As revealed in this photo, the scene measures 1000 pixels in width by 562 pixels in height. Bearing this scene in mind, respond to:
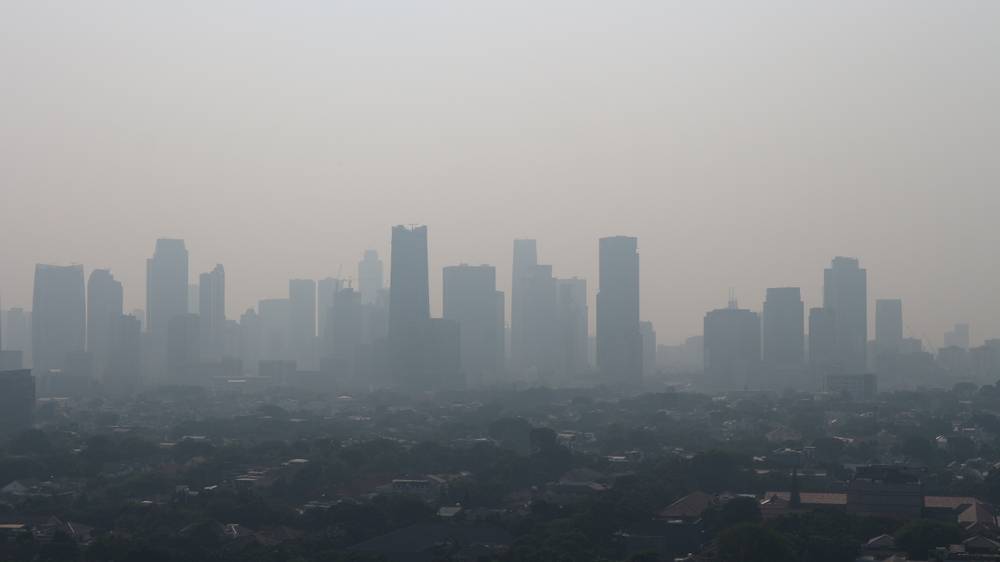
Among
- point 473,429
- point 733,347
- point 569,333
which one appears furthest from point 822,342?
point 473,429

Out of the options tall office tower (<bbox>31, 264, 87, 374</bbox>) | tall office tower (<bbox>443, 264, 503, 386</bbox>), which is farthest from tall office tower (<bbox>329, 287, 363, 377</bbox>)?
tall office tower (<bbox>31, 264, 87, 374</bbox>)

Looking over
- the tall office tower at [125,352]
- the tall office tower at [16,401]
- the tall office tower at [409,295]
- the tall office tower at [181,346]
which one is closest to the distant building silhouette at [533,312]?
the tall office tower at [409,295]

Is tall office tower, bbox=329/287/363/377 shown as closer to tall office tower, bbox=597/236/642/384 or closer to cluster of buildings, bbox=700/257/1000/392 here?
→ tall office tower, bbox=597/236/642/384

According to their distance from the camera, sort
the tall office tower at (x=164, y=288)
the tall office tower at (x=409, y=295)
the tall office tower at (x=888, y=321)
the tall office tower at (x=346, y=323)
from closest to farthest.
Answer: the tall office tower at (x=409, y=295), the tall office tower at (x=346, y=323), the tall office tower at (x=164, y=288), the tall office tower at (x=888, y=321)

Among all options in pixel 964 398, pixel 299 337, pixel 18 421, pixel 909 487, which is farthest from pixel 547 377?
pixel 909 487

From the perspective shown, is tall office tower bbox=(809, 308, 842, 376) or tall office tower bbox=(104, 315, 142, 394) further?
tall office tower bbox=(809, 308, 842, 376)

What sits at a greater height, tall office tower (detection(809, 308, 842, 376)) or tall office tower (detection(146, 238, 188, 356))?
tall office tower (detection(146, 238, 188, 356))

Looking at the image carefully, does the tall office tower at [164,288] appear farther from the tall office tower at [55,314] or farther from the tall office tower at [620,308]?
the tall office tower at [620,308]
